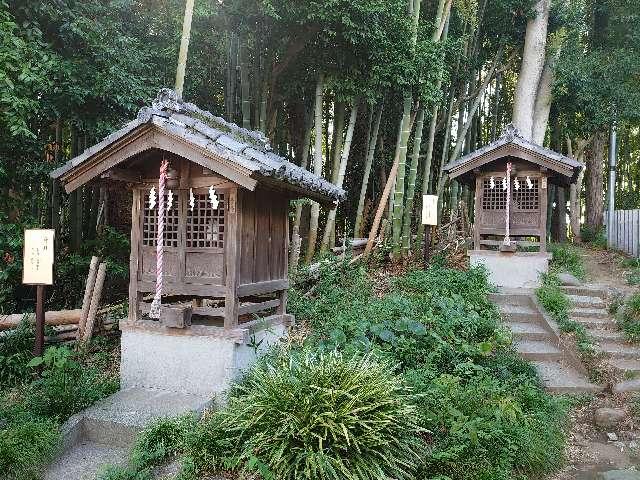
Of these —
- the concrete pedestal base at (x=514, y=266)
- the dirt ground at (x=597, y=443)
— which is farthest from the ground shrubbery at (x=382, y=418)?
the concrete pedestal base at (x=514, y=266)

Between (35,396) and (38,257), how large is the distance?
5.21ft

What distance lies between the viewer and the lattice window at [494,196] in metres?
10.4

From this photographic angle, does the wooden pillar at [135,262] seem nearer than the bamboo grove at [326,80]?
Yes

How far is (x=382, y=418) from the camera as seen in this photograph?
4117 millimetres

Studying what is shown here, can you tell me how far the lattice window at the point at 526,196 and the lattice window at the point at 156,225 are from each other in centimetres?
722

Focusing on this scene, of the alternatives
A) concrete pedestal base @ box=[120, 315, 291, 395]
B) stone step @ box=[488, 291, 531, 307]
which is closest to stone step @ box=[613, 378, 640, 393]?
stone step @ box=[488, 291, 531, 307]

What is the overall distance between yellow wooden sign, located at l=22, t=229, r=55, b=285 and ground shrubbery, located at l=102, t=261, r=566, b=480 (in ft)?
8.35

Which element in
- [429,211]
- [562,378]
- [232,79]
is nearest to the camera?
[562,378]

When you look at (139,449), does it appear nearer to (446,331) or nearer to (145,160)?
(145,160)

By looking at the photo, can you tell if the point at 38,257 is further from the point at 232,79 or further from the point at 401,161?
the point at 401,161

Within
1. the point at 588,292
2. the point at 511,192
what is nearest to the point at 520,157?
the point at 511,192

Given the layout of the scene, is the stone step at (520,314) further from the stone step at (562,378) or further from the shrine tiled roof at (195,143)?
the shrine tiled roof at (195,143)

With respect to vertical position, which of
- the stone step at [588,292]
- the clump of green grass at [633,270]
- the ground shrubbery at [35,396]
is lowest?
the ground shrubbery at [35,396]

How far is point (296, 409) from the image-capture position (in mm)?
4020
